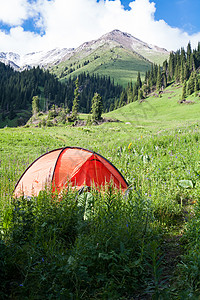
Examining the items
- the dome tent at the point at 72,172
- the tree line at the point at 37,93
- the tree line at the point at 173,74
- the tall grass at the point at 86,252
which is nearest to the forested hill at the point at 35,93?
the tree line at the point at 37,93

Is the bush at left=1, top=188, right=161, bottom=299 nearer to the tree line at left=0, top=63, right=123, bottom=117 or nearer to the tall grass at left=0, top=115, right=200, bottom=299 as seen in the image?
the tall grass at left=0, top=115, right=200, bottom=299

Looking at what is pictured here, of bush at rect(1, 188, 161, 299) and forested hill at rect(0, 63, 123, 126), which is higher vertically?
forested hill at rect(0, 63, 123, 126)

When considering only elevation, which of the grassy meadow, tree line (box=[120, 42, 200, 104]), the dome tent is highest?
tree line (box=[120, 42, 200, 104])

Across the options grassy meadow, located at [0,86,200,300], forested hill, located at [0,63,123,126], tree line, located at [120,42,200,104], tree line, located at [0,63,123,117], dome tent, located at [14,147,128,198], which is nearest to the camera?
grassy meadow, located at [0,86,200,300]

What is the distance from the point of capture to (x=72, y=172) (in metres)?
6.18

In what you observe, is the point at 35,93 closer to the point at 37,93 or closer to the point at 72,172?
the point at 37,93

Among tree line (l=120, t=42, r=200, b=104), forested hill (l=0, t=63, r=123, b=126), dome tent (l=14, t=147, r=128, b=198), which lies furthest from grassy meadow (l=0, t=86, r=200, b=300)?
forested hill (l=0, t=63, r=123, b=126)

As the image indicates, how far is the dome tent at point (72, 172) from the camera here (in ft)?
19.9

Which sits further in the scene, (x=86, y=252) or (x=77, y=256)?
(x=86, y=252)

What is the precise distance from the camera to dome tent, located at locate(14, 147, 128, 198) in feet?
19.9

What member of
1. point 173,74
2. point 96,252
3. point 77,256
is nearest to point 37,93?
point 173,74

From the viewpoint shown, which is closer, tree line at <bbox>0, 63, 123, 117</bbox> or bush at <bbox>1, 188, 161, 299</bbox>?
bush at <bbox>1, 188, 161, 299</bbox>

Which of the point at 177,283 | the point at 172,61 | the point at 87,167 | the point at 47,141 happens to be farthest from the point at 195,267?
the point at 172,61

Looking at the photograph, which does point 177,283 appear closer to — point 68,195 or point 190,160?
point 68,195
